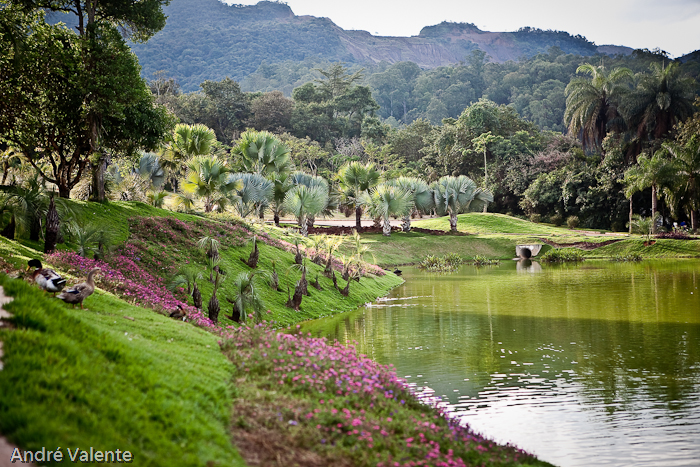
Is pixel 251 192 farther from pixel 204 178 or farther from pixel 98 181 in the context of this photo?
pixel 98 181

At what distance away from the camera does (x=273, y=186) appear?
40375 mm

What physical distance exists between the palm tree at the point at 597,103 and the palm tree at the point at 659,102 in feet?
7.64

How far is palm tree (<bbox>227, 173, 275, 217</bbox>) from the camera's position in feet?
121

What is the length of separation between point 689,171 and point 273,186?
3511cm

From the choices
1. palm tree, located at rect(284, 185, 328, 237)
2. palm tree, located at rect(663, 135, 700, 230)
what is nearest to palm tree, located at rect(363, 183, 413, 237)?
palm tree, located at rect(284, 185, 328, 237)

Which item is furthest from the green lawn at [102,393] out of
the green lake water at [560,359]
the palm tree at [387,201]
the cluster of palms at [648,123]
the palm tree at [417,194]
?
the cluster of palms at [648,123]

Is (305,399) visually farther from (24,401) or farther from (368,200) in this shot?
(368,200)

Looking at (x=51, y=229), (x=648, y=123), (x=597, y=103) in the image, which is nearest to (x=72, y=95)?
(x=51, y=229)

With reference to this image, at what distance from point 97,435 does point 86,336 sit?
2252 mm

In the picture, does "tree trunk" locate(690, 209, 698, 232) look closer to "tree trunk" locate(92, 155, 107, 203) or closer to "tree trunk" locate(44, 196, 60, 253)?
"tree trunk" locate(92, 155, 107, 203)

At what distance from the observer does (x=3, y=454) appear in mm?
4445

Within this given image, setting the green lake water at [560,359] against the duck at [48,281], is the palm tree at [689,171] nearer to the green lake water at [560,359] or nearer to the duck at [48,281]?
the green lake water at [560,359]

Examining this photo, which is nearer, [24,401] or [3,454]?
[3,454]

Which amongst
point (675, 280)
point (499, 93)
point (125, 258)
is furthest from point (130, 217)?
point (499, 93)
